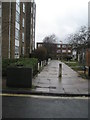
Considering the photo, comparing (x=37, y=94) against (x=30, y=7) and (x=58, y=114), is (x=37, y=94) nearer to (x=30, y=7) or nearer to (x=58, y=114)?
(x=58, y=114)

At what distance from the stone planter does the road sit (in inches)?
80.4

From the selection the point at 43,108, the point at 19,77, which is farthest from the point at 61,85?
the point at 43,108

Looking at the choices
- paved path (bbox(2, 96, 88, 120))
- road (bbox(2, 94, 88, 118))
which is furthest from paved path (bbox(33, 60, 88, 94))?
paved path (bbox(2, 96, 88, 120))

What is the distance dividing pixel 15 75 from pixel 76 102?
3915 mm

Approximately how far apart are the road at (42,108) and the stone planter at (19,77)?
2.04 metres

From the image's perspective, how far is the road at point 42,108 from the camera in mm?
6922

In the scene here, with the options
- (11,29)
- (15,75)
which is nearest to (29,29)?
(11,29)

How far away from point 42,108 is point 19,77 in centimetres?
419

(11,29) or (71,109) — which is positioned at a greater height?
(11,29)

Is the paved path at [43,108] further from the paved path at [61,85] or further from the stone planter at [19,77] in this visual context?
the stone planter at [19,77]

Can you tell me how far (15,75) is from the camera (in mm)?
11805

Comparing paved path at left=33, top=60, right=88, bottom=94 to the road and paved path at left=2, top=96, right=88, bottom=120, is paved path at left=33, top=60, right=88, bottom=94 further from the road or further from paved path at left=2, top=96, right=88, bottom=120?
paved path at left=2, top=96, right=88, bottom=120

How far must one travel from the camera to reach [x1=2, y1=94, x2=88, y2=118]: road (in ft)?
22.7

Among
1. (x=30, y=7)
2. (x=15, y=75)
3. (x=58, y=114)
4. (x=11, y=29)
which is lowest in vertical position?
(x=58, y=114)
